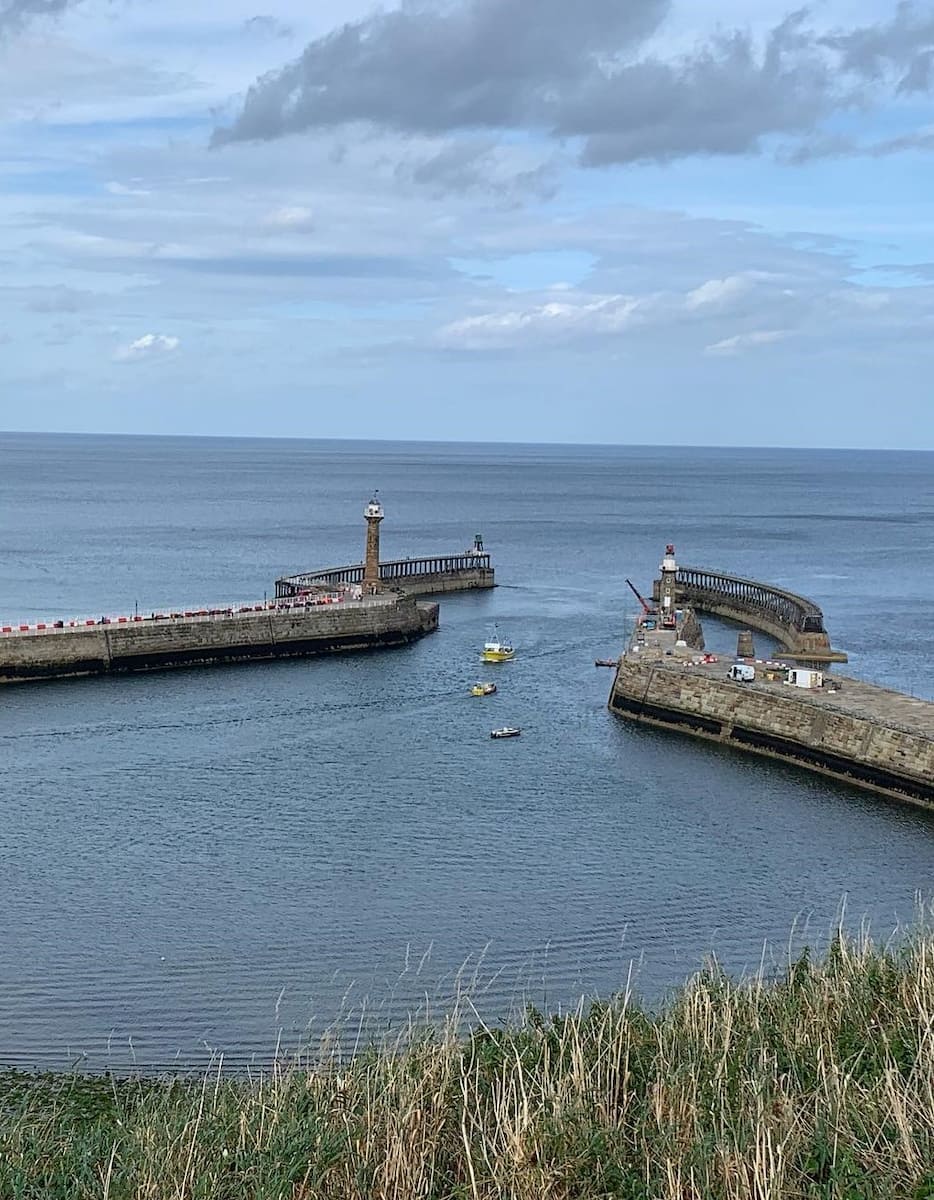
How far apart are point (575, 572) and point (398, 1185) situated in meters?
104

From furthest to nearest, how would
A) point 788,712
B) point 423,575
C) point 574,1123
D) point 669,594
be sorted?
point 423,575 < point 669,594 < point 788,712 < point 574,1123

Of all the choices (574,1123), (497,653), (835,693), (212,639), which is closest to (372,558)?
(497,653)

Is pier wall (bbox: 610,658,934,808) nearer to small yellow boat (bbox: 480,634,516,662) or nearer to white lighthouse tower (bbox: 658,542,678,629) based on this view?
white lighthouse tower (bbox: 658,542,678,629)

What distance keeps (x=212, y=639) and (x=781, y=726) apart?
31082mm

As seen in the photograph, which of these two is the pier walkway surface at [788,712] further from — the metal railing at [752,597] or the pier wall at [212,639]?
the pier wall at [212,639]

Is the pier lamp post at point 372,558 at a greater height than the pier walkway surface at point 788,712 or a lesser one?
greater

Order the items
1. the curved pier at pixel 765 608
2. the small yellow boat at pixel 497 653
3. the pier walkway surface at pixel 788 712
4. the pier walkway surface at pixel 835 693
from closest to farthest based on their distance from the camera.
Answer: the pier walkway surface at pixel 788 712 < the pier walkway surface at pixel 835 693 < the small yellow boat at pixel 497 653 < the curved pier at pixel 765 608

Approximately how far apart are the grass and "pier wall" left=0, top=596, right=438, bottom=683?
4609 centimetres

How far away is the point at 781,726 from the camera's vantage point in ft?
178

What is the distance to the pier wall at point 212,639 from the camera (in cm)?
6700

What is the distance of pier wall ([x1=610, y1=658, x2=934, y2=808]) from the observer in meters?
48.4

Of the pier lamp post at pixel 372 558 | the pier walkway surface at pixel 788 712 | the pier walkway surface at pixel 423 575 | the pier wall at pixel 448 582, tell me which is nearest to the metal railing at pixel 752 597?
the pier walkway surface at pixel 788 712

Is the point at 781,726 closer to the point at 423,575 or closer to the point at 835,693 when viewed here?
the point at 835,693

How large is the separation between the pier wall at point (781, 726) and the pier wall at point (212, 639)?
19.2 metres
